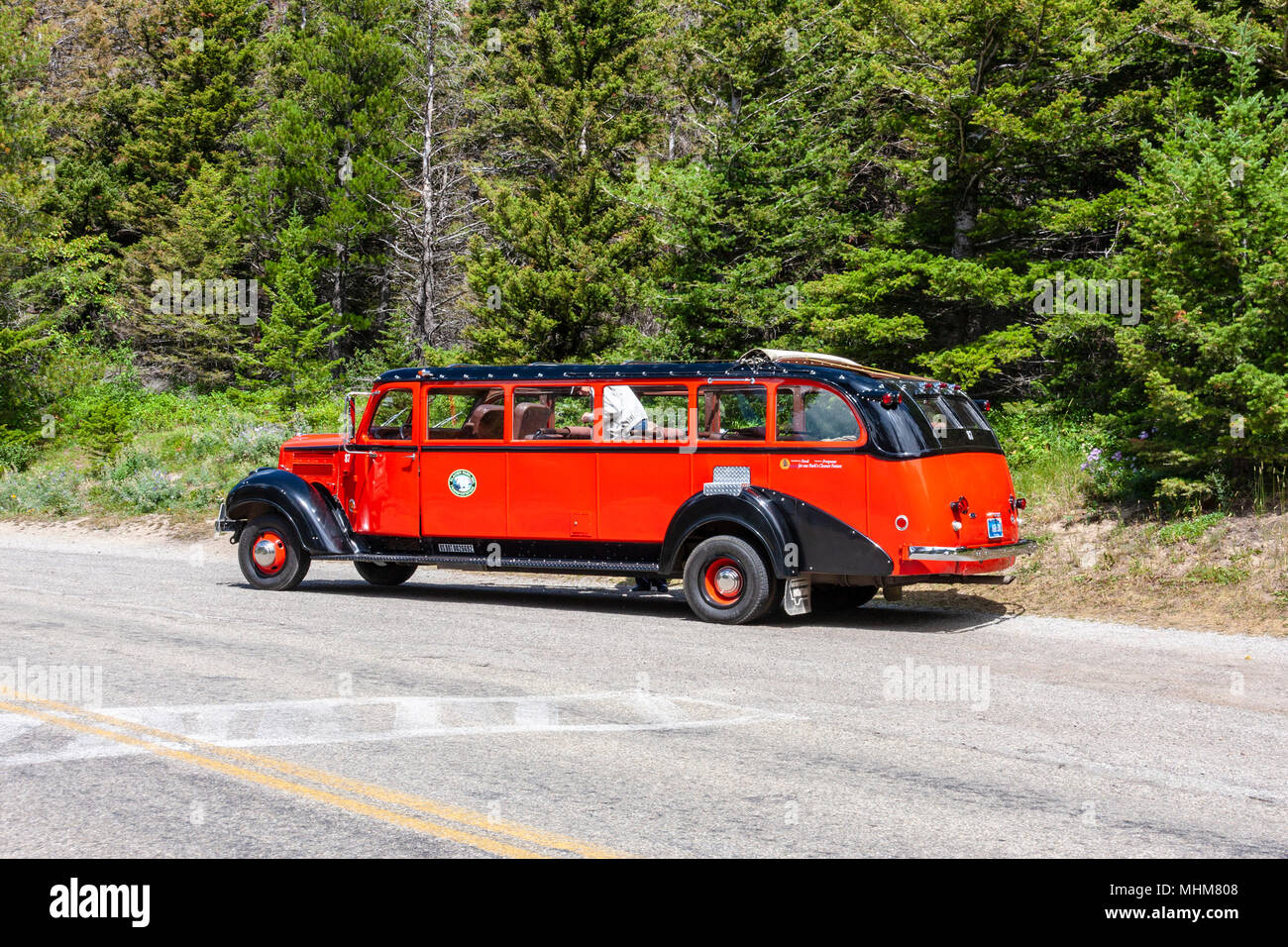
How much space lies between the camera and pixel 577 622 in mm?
11258

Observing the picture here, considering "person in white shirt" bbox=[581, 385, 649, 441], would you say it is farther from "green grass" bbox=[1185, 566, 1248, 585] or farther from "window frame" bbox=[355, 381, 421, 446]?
"green grass" bbox=[1185, 566, 1248, 585]

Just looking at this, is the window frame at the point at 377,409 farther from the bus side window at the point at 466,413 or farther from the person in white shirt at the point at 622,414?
the person in white shirt at the point at 622,414

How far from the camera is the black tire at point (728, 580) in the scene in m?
10.9

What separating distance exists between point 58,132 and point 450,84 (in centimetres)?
2129

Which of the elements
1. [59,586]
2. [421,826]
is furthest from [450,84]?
[421,826]

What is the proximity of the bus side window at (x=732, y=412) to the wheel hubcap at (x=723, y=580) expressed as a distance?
1269 millimetres

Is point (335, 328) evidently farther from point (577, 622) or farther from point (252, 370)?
point (577, 622)

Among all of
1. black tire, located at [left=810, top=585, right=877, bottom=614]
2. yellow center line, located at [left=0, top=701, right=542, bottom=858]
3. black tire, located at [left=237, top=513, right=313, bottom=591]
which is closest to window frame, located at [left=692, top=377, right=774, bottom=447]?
black tire, located at [left=810, top=585, right=877, bottom=614]

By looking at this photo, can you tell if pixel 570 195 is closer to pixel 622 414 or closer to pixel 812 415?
pixel 622 414

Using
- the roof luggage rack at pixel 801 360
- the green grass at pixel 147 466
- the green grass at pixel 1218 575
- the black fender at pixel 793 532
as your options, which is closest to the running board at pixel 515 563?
the black fender at pixel 793 532

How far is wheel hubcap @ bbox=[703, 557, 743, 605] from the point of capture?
11164mm

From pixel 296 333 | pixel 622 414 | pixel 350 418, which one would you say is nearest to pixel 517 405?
pixel 622 414

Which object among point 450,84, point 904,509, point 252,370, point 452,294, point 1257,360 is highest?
point 450,84
